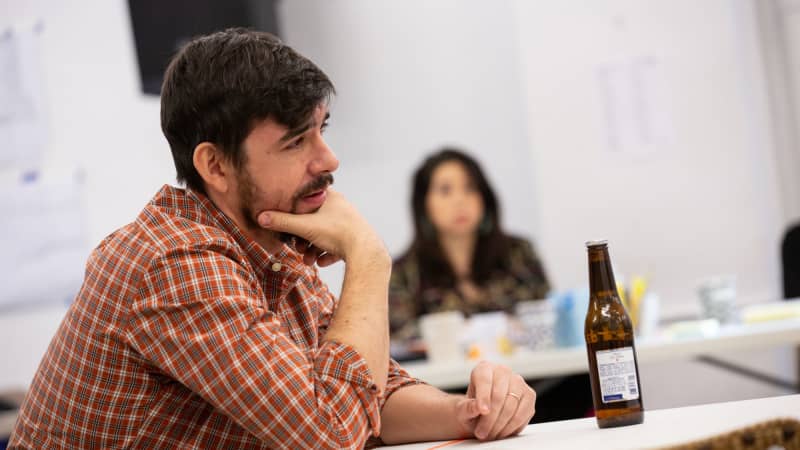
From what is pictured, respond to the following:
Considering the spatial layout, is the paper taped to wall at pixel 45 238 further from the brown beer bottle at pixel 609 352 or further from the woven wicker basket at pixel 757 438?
the woven wicker basket at pixel 757 438

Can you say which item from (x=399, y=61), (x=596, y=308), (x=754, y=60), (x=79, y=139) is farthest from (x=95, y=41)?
(x=596, y=308)

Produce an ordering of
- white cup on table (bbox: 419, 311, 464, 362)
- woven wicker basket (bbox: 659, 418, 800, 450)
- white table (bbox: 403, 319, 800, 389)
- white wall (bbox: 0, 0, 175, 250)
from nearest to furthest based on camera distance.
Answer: woven wicker basket (bbox: 659, 418, 800, 450), white table (bbox: 403, 319, 800, 389), white cup on table (bbox: 419, 311, 464, 362), white wall (bbox: 0, 0, 175, 250)

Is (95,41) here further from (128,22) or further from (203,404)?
(203,404)

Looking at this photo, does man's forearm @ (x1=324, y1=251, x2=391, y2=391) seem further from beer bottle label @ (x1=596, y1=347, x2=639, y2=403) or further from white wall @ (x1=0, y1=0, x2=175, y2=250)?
white wall @ (x1=0, y1=0, x2=175, y2=250)

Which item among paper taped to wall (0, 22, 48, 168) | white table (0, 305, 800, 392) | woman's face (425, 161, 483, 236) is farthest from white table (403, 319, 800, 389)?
paper taped to wall (0, 22, 48, 168)

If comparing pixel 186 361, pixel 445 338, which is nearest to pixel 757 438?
pixel 186 361

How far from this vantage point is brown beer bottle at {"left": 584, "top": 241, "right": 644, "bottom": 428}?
1132 millimetres

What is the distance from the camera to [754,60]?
383 centimetres

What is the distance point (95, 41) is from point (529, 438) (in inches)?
120

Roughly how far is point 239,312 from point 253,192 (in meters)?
0.22

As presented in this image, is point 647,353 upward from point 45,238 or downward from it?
downward

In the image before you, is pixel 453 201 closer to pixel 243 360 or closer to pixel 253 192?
pixel 253 192

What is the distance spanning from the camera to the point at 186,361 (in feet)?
3.54

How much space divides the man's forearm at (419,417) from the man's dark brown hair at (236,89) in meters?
0.41
